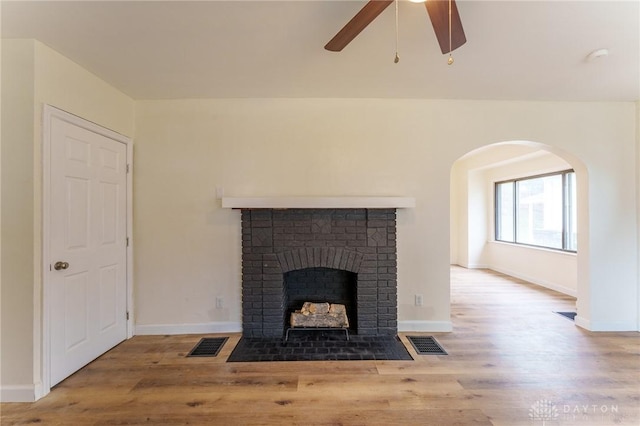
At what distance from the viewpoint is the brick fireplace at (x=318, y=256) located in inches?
120

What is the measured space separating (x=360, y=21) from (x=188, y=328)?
3.17 metres

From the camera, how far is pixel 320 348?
8.97ft

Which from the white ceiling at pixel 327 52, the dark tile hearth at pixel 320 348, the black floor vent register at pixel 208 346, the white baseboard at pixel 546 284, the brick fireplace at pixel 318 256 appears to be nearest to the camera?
the white ceiling at pixel 327 52

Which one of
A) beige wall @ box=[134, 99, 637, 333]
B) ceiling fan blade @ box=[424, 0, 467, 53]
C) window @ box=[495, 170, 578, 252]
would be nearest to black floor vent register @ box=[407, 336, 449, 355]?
beige wall @ box=[134, 99, 637, 333]

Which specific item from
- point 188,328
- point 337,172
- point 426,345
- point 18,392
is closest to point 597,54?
point 337,172

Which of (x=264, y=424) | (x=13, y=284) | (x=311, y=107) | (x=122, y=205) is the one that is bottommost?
(x=264, y=424)

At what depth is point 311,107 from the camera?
10.3ft

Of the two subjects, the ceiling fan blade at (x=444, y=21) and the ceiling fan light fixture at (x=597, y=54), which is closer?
the ceiling fan blade at (x=444, y=21)

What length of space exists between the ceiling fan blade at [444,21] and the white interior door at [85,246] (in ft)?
8.70

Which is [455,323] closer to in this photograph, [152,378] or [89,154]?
[152,378]

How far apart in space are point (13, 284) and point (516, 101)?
185 inches

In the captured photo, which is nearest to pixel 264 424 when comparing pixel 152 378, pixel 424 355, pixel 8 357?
pixel 152 378

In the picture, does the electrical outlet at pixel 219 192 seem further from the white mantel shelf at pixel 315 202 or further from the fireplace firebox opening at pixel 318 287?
the fireplace firebox opening at pixel 318 287

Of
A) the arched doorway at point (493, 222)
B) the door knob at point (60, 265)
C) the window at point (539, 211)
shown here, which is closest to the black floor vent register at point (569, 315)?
the arched doorway at point (493, 222)
